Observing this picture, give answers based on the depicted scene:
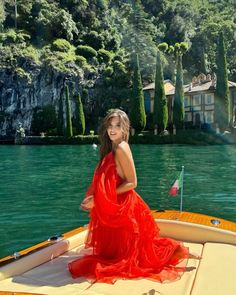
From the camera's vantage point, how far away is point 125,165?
13.3ft

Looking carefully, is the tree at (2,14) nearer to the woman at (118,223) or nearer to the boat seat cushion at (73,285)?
the woman at (118,223)

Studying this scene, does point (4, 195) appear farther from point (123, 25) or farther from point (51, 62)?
point (123, 25)

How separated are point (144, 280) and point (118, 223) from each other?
61 centimetres

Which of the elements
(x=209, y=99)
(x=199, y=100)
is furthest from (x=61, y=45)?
(x=209, y=99)

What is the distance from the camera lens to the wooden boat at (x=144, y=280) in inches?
143

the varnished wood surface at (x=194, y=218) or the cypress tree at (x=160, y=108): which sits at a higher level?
the cypress tree at (x=160, y=108)

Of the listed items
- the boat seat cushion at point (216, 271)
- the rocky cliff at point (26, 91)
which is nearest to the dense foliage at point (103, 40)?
the rocky cliff at point (26, 91)

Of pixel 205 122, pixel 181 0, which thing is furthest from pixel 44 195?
pixel 181 0

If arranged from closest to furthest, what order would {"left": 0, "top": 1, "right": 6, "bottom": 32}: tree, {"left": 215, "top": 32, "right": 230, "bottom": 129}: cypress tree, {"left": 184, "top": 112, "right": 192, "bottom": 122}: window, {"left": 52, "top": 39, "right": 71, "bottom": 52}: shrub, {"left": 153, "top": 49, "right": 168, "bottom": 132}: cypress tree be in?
1. {"left": 215, "top": 32, "right": 230, "bottom": 129}: cypress tree
2. {"left": 153, "top": 49, "right": 168, "bottom": 132}: cypress tree
3. {"left": 184, "top": 112, "right": 192, "bottom": 122}: window
4. {"left": 52, "top": 39, "right": 71, "bottom": 52}: shrub
5. {"left": 0, "top": 1, "right": 6, "bottom": 32}: tree

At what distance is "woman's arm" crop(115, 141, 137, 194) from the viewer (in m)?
4.04

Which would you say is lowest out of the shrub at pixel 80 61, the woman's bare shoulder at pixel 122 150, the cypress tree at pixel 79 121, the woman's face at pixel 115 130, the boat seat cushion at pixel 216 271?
the boat seat cushion at pixel 216 271

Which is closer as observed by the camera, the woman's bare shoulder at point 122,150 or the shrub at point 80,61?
the woman's bare shoulder at point 122,150

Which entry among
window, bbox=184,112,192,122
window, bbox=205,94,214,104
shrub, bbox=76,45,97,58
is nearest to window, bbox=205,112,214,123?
window, bbox=205,94,214,104

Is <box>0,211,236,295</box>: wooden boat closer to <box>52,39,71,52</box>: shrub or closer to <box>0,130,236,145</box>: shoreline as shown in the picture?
<box>0,130,236,145</box>: shoreline
